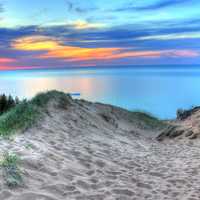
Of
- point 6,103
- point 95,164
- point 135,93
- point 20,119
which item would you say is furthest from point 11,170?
point 135,93

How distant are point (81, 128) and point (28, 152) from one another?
15.0 feet

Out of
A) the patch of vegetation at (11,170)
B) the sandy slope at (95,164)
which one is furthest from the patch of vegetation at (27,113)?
the patch of vegetation at (11,170)

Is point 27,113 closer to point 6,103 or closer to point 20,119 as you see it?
point 20,119


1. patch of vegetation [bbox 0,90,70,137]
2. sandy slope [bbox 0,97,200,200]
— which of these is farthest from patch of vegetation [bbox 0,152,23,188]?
patch of vegetation [bbox 0,90,70,137]

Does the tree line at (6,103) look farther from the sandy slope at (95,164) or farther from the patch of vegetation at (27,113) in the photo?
the sandy slope at (95,164)

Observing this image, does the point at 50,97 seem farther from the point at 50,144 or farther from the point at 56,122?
the point at 50,144

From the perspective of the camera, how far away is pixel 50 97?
45.1 ft

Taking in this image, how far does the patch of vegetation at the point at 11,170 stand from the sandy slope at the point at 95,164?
10cm

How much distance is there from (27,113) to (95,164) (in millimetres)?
3891

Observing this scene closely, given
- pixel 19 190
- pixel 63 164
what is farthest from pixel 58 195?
pixel 63 164

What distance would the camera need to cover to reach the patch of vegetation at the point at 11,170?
5445 mm

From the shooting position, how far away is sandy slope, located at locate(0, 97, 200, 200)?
19.2 feet

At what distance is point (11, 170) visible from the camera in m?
5.77

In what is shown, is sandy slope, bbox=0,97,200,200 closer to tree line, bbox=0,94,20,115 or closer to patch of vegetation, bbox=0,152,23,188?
patch of vegetation, bbox=0,152,23,188
